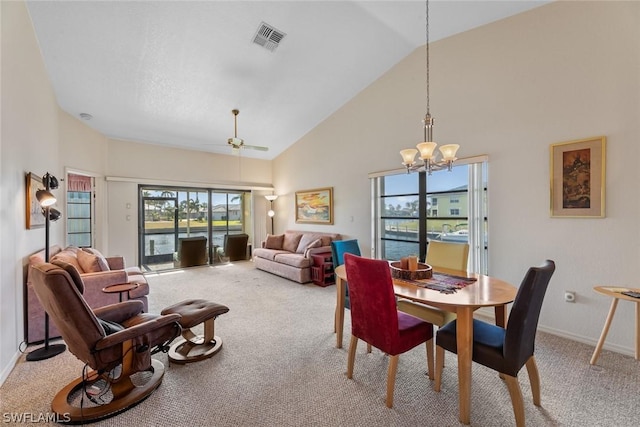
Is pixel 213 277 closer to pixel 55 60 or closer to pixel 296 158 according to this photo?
pixel 296 158

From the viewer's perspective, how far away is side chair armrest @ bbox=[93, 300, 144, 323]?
2.27 metres

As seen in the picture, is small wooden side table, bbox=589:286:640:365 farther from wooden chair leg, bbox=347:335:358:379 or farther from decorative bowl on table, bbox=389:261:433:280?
wooden chair leg, bbox=347:335:358:379

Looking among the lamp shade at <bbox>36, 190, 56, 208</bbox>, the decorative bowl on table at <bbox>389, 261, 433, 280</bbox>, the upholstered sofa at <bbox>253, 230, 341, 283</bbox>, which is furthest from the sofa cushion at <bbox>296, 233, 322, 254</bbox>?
the lamp shade at <bbox>36, 190, 56, 208</bbox>

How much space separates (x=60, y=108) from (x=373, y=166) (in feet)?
17.8

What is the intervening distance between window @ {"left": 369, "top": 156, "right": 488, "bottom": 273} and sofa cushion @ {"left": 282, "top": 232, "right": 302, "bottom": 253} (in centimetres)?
209

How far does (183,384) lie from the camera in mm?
2143

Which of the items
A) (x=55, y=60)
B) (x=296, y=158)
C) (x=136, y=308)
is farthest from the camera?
(x=296, y=158)

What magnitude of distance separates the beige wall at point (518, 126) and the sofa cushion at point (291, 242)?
2.80 metres

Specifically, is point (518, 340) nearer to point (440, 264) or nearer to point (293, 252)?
point (440, 264)

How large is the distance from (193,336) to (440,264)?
A: 9.00 ft

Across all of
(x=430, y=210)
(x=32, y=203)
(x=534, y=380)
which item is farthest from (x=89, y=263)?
(x=430, y=210)

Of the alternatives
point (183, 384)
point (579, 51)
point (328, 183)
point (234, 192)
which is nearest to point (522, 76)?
point (579, 51)

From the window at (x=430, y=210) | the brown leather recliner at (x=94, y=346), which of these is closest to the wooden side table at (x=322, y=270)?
the window at (x=430, y=210)

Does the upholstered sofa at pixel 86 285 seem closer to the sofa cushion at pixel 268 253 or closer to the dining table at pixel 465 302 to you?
the sofa cushion at pixel 268 253
